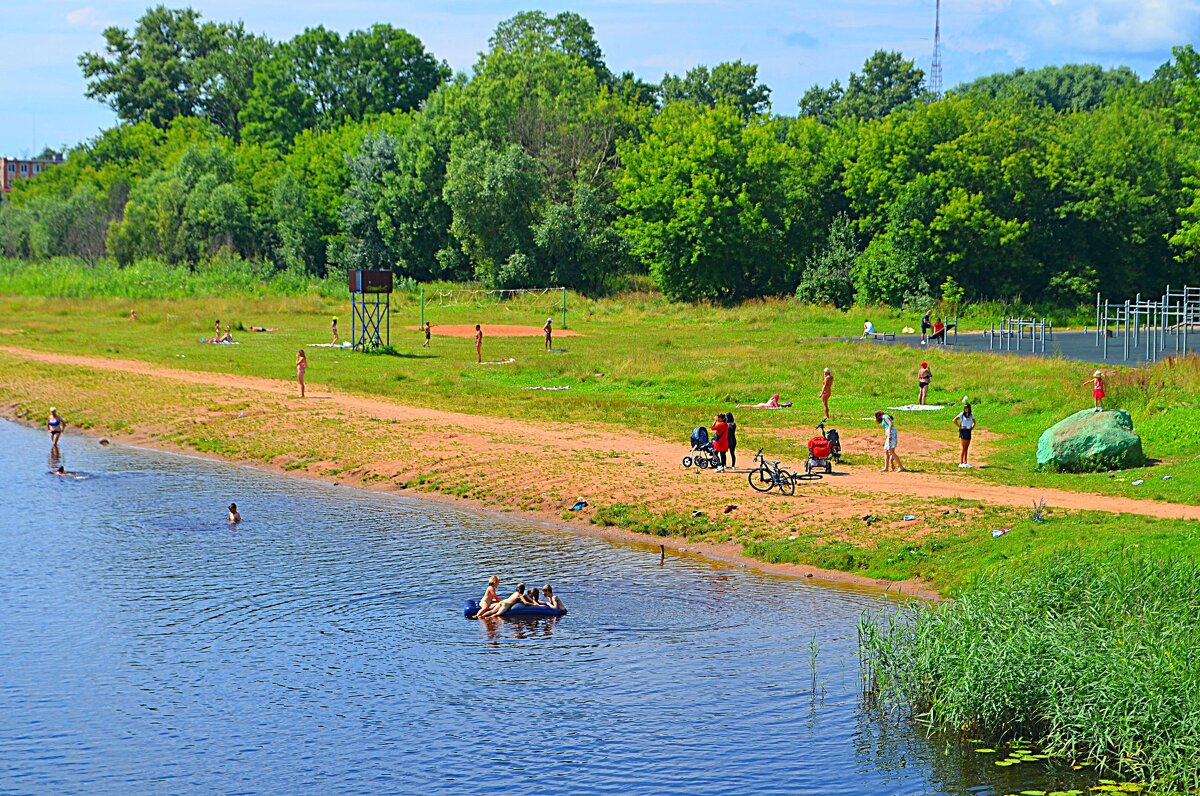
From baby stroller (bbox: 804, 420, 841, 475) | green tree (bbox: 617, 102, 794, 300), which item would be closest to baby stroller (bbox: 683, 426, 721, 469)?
baby stroller (bbox: 804, 420, 841, 475)

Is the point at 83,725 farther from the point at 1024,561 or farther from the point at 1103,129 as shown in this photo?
the point at 1103,129

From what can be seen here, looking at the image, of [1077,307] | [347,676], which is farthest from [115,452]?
[1077,307]

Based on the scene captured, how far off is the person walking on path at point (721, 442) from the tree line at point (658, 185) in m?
55.9

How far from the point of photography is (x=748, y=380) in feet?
170

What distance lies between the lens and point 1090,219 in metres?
96.3

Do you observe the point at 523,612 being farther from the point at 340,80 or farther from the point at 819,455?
the point at 340,80

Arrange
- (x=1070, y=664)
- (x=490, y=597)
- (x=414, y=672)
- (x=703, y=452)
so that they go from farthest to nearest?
(x=703, y=452)
(x=490, y=597)
(x=414, y=672)
(x=1070, y=664)

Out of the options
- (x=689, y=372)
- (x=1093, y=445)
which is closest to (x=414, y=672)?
(x=1093, y=445)

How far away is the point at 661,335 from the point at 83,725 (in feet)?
201

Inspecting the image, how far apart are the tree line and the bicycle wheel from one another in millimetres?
57133

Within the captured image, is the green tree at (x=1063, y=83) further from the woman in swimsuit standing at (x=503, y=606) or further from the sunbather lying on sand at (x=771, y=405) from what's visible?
the woman in swimsuit standing at (x=503, y=606)

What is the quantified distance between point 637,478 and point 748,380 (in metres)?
18.6

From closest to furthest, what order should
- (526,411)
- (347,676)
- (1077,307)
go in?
(347,676), (526,411), (1077,307)

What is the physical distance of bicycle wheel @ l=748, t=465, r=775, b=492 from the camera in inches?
1267
